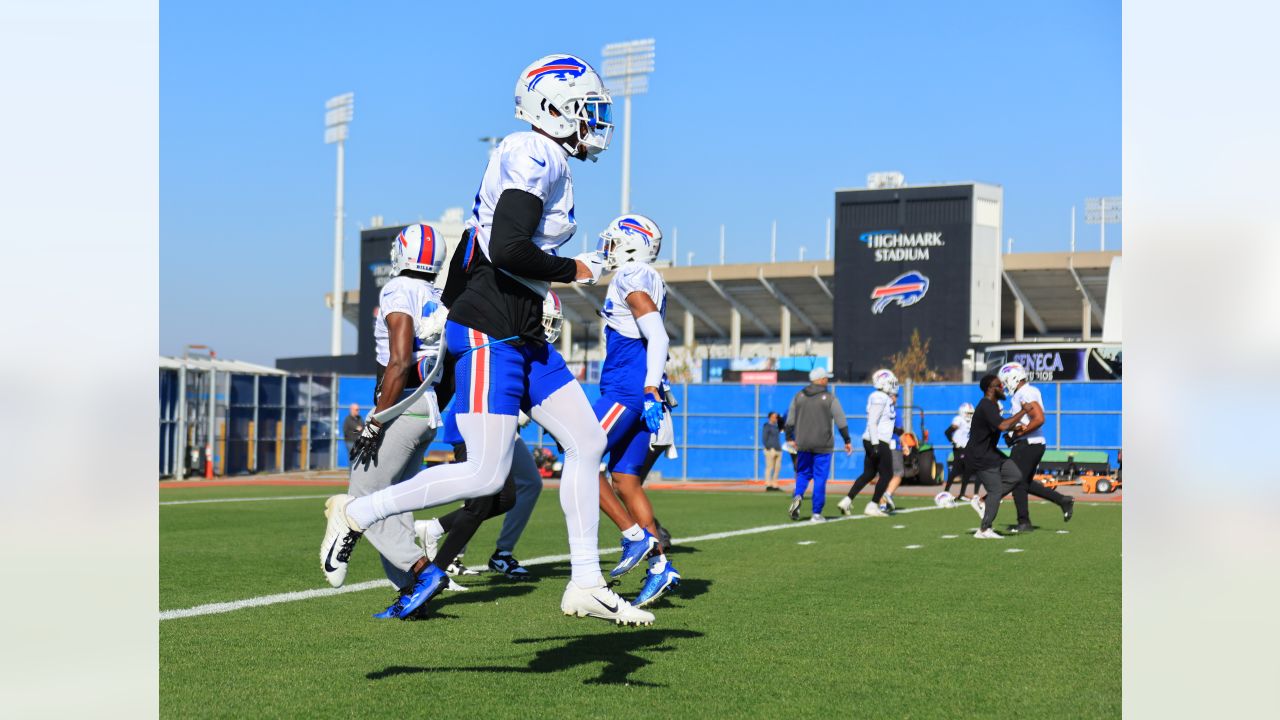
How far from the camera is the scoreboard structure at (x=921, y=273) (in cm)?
7062

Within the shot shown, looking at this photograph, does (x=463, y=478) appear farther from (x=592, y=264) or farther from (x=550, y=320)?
(x=592, y=264)

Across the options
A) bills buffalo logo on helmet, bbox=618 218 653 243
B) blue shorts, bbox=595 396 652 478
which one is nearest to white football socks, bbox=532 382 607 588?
blue shorts, bbox=595 396 652 478

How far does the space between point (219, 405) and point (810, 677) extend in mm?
31988

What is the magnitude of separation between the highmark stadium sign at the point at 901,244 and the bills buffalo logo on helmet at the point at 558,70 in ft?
219

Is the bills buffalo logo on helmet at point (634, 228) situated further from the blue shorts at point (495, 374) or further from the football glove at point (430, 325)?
the blue shorts at point (495, 374)

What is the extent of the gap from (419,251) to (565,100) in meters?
2.34

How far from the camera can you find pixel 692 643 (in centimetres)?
635

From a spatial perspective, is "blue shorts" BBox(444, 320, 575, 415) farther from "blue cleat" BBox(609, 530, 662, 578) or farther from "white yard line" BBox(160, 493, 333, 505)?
"white yard line" BBox(160, 493, 333, 505)

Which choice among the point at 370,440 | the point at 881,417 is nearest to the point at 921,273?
the point at 881,417

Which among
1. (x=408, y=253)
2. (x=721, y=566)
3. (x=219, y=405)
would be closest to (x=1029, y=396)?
(x=721, y=566)

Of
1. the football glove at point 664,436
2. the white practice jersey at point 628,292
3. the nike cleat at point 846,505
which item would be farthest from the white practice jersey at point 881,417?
the white practice jersey at point 628,292

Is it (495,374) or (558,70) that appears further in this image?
(558,70)
